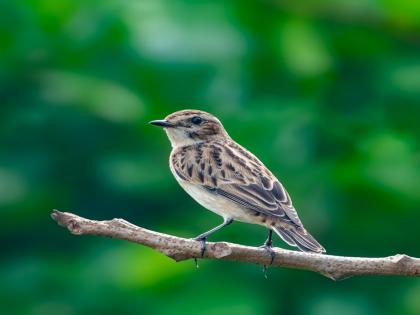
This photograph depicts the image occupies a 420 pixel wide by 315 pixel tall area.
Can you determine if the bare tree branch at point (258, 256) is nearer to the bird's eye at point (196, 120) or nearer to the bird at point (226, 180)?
the bird at point (226, 180)

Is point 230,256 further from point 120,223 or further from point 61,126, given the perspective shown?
point 61,126

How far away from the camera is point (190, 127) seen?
6422mm

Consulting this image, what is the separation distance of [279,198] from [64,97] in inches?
149

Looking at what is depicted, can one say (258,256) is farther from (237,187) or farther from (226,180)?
(226,180)

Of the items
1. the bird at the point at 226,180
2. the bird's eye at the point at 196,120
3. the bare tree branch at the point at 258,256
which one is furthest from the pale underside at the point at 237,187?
the bare tree branch at the point at 258,256

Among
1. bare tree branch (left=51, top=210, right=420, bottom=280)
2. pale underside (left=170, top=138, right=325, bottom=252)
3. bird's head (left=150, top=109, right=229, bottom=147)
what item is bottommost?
bare tree branch (left=51, top=210, right=420, bottom=280)

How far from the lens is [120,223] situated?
4223 mm

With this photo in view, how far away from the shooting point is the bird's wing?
18.3 ft

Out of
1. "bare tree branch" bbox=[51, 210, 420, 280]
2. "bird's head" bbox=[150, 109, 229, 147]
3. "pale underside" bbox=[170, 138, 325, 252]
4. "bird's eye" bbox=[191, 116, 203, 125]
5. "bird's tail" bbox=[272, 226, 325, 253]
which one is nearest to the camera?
"bare tree branch" bbox=[51, 210, 420, 280]

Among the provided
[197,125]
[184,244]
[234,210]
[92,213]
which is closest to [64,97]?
[92,213]

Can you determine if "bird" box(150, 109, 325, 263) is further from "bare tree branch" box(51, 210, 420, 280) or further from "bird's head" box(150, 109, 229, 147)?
"bare tree branch" box(51, 210, 420, 280)

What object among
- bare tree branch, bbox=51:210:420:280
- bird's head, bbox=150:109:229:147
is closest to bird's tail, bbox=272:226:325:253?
bare tree branch, bbox=51:210:420:280

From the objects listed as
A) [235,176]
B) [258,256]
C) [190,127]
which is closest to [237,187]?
[235,176]

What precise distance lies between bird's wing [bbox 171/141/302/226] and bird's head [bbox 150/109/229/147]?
0.22 ft
